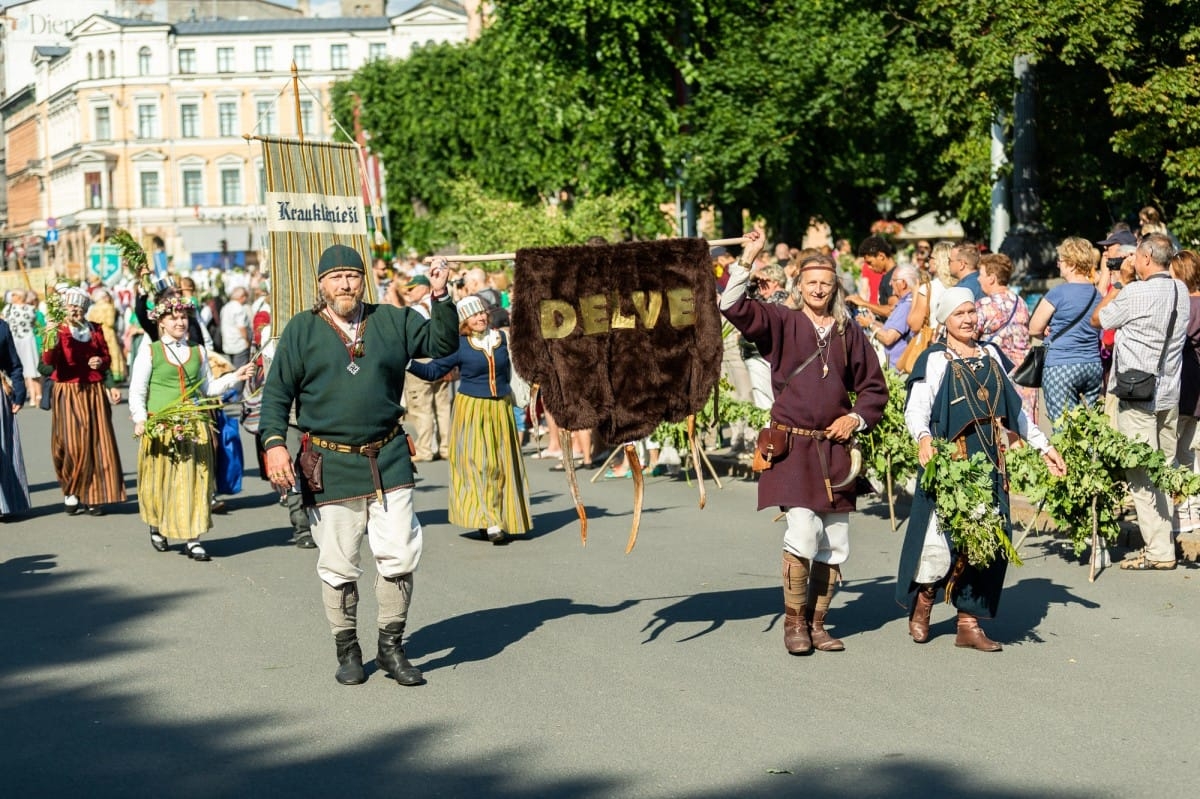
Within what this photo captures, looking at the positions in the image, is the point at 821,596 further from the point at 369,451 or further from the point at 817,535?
the point at 369,451

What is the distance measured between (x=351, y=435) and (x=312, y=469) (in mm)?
233

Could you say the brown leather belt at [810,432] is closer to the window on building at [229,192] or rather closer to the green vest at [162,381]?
the green vest at [162,381]

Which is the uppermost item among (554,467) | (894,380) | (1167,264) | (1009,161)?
(1009,161)

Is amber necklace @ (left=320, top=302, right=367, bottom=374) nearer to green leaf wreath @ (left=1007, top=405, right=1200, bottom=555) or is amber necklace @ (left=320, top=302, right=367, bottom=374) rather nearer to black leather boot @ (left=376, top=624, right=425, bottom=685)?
black leather boot @ (left=376, top=624, right=425, bottom=685)

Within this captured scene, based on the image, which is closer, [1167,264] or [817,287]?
[817,287]

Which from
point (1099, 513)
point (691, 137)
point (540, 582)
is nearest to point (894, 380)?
point (1099, 513)

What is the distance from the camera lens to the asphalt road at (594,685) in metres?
6.35

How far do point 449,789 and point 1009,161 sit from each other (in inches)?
881

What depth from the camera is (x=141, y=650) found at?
29.1ft

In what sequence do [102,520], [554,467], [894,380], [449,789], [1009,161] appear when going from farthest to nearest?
[1009,161]
[554,467]
[102,520]
[894,380]
[449,789]

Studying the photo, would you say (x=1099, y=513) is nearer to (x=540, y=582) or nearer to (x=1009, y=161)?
(x=540, y=582)

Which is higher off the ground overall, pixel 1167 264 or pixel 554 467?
pixel 1167 264

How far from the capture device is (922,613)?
857 centimetres

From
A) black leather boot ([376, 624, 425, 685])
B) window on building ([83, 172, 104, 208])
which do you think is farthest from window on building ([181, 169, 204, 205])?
black leather boot ([376, 624, 425, 685])
